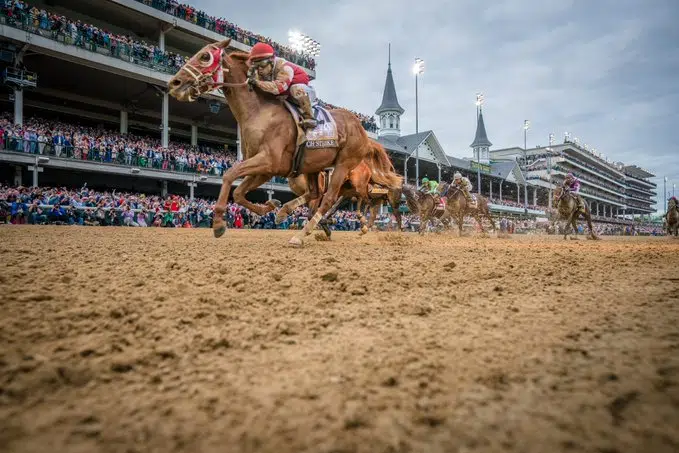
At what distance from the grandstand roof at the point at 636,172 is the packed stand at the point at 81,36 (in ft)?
475

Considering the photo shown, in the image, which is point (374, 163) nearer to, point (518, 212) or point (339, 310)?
point (339, 310)

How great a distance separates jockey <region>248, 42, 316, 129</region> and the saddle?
0.08 metres

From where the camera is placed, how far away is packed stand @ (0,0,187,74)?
18.3 m

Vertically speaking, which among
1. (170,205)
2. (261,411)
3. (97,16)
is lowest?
(261,411)

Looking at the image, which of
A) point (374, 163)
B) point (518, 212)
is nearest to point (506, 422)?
point (374, 163)

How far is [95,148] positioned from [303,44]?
23367mm

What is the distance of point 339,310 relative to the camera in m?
1.99

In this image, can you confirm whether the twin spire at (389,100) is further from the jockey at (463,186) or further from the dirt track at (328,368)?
the dirt track at (328,368)

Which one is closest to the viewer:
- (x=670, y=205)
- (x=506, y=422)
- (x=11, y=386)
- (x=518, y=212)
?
(x=506, y=422)

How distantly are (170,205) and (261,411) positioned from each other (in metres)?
19.5

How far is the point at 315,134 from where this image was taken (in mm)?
5629

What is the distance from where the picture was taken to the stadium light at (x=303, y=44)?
117 feet

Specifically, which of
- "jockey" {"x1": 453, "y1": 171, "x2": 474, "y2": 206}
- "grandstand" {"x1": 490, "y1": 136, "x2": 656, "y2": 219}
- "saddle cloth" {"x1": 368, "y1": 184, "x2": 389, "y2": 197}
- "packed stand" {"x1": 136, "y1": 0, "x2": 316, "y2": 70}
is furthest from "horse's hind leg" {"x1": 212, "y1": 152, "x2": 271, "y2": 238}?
"grandstand" {"x1": 490, "y1": 136, "x2": 656, "y2": 219}

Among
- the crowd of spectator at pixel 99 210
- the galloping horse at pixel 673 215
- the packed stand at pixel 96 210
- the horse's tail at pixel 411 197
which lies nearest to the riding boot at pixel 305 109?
the crowd of spectator at pixel 99 210
